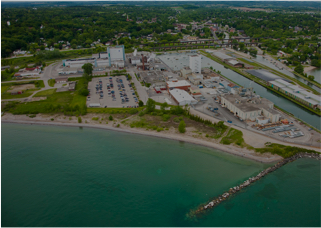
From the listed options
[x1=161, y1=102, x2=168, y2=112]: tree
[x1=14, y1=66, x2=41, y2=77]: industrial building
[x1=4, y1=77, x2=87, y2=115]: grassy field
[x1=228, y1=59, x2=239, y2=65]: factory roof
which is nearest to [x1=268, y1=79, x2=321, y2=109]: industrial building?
[x1=228, y1=59, x2=239, y2=65]: factory roof

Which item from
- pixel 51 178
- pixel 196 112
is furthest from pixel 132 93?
pixel 51 178

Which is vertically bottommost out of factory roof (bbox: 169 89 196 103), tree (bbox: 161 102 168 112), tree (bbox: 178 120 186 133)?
tree (bbox: 178 120 186 133)

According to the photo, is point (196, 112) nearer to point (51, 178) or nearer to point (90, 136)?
Answer: point (90, 136)

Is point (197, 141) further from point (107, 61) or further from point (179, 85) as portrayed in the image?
point (107, 61)

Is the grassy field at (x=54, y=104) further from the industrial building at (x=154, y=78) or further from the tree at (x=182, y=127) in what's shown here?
the tree at (x=182, y=127)

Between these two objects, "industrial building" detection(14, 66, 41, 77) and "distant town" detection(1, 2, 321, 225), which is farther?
"industrial building" detection(14, 66, 41, 77)

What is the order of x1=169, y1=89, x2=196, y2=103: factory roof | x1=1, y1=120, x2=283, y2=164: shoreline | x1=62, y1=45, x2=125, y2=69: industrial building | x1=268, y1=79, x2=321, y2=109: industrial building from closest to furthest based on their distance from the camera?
x1=1, y1=120, x2=283, y2=164: shoreline, x1=268, y1=79, x2=321, y2=109: industrial building, x1=169, y1=89, x2=196, y2=103: factory roof, x1=62, y1=45, x2=125, y2=69: industrial building

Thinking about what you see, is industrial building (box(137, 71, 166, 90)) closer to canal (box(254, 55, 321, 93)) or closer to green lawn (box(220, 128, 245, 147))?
green lawn (box(220, 128, 245, 147))
